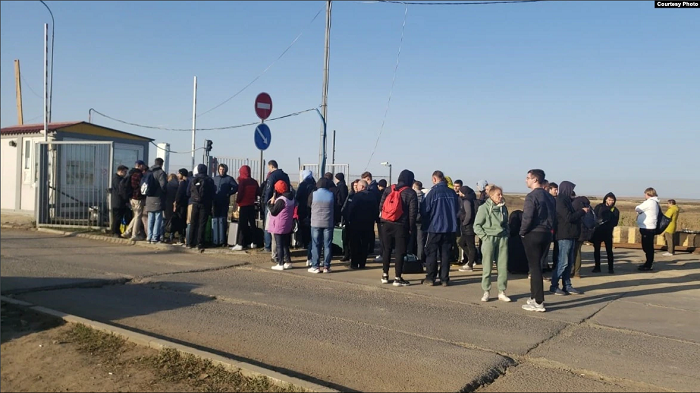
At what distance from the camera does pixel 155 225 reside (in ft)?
45.1

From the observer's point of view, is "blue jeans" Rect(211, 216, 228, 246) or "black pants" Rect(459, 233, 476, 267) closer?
"black pants" Rect(459, 233, 476, 267)

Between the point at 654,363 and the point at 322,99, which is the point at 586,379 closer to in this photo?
the point at 654,363

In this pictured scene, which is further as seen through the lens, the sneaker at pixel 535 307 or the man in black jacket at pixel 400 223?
the man in black jacket at pixel 400 223

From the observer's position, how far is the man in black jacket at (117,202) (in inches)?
566

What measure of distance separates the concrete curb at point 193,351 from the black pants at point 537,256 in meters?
4.66

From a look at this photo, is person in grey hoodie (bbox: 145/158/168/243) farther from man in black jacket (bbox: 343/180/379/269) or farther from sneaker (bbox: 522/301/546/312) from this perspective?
sneaker (bbox: 522/301/546/312)

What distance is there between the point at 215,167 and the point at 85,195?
3826 mm

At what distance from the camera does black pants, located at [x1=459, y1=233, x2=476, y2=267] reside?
11969 millimetres

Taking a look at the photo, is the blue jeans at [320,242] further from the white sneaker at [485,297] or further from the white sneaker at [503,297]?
the white sneaker at [503,297]

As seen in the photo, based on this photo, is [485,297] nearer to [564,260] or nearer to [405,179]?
[564,260]

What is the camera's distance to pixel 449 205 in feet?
33.4

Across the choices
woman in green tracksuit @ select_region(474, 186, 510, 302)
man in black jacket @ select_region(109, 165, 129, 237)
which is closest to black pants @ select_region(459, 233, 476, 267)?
woman in green tracksuit @ select_region(474, 186, 510, 302)

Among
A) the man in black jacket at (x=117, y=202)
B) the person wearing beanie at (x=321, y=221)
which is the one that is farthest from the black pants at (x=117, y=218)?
the person wearing beanie at (x=321, y=221)

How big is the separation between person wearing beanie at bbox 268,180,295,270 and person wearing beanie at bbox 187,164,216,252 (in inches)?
87.2
